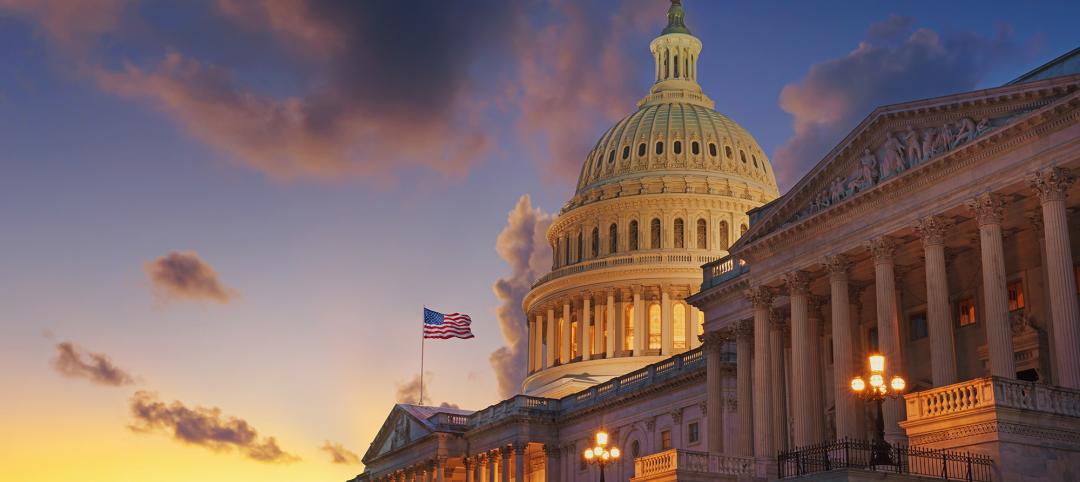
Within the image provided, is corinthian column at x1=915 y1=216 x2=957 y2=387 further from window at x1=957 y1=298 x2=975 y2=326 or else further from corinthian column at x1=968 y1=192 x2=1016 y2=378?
window at x1=957 y1=298 x2=975 y2=326

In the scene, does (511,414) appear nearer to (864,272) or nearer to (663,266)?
(663,266)

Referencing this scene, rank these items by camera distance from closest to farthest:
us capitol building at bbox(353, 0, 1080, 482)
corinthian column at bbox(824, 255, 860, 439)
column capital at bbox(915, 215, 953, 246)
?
us capitol building at bbox(353, 0, 1080, 482) → column capital at bbox(915, 215, 953, 246) → corinthian column at bbox(824, 255, 860, 439)

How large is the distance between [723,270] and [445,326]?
3870 cm

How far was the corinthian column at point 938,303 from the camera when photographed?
142 ft

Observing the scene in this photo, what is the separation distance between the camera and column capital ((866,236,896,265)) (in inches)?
1889

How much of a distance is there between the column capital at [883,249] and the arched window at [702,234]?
68.4 m

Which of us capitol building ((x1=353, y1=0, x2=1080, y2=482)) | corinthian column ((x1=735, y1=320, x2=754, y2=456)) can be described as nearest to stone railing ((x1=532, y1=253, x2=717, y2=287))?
us capitol building ((x1=353, y1=0, x2=1080, y2=482))

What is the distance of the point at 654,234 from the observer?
4675 inches

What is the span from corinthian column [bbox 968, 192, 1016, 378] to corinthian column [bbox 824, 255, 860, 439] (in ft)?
23.7

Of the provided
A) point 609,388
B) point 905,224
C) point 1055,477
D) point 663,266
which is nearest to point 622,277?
point 663,266

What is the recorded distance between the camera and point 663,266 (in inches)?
4483

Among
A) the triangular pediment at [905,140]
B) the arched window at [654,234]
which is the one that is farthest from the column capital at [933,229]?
the arched window at [654,234]

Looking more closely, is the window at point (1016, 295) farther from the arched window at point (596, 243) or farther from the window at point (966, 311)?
the arched window at point (596, 243)

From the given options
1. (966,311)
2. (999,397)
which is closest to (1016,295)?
(966,311)
